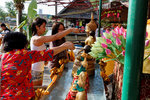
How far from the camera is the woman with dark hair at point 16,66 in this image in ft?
3.99

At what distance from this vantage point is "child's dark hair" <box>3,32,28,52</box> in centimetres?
129

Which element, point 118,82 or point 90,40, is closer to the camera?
point 118,82

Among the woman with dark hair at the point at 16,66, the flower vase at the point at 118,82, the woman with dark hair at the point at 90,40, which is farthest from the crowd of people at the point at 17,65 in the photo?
the woman with dark hair at the point at 90,40

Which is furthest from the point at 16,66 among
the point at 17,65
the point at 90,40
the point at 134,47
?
the point at 90,40

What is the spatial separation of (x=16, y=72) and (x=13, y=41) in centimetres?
28

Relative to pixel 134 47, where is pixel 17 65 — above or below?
below

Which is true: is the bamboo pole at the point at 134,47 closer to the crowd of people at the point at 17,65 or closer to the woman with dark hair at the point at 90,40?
the crowd of people at the point at 17,65

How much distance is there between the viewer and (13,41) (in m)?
1.30

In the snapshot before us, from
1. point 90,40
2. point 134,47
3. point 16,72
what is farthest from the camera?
point 90,40

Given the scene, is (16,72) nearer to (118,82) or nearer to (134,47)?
(118,82)

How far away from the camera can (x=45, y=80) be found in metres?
4.29

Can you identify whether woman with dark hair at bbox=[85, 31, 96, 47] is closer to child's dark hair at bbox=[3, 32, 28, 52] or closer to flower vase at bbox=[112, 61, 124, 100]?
flower vase at bbox=[112, 61, 124, 100]

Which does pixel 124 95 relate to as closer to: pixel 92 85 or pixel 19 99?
pixel 19 99

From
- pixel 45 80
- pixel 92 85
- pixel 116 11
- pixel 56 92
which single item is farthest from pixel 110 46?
pixel 116 11
